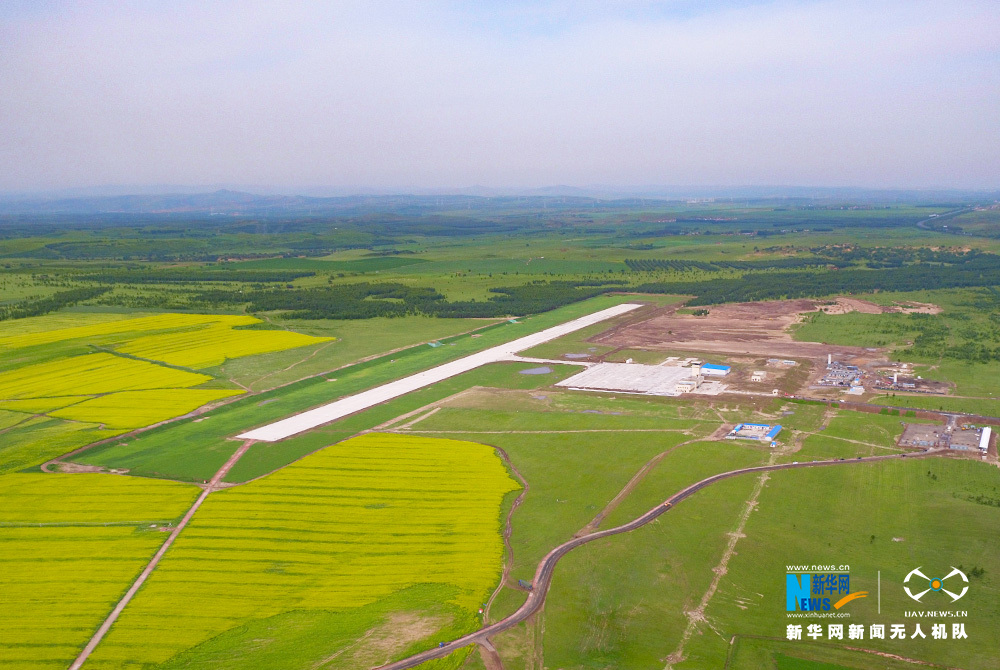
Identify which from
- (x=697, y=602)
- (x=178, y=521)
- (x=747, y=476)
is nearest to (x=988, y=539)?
(x=747, y=476)

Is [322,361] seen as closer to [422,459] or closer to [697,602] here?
[422,459]

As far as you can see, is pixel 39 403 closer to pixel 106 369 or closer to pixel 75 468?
pixel 106 369

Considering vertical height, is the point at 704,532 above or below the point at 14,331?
below

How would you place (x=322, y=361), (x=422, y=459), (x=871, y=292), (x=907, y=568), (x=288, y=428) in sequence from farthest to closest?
1. (x=871, y=292)
2. (x=322, y=361)
3. (x=288, y=428)
4. (x=422, y=459)
5. (x=907, y=568)

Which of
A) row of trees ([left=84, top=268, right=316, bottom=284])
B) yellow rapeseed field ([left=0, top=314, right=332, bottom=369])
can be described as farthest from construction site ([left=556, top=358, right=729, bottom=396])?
row of trees ([left=84, top=268, right=316, bottom=284])

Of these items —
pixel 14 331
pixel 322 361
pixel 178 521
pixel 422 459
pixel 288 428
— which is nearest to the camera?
pixel 178 521

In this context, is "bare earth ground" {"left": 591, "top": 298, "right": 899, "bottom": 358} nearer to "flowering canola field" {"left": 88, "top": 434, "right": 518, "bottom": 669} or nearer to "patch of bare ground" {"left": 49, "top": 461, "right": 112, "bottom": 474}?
"flowering canola field" {"left": 88, "top": 434, "right": 518, "bottom": 669}

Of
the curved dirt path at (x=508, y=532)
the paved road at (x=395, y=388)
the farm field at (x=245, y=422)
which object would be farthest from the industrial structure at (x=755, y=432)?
the paved road at (x=395, y=388)
